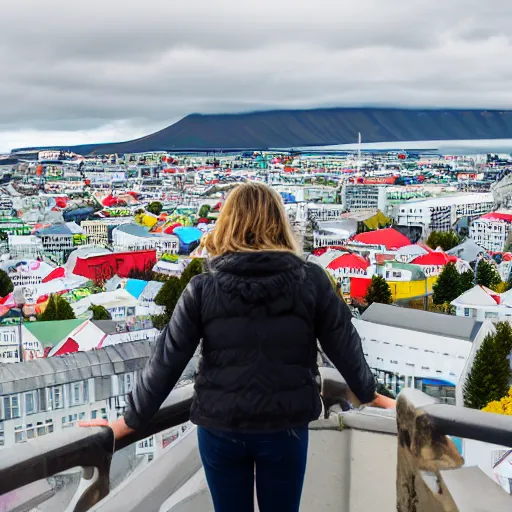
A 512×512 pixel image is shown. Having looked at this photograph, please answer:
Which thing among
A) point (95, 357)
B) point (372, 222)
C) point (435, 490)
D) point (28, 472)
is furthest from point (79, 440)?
point (372, 222)

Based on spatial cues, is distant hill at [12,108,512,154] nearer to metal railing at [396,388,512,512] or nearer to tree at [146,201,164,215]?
tree at [146,201,164,215]

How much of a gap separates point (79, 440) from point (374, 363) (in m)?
5.71

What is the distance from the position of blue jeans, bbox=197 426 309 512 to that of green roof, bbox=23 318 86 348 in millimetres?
5861

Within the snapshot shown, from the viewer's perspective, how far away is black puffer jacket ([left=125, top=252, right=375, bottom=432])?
54 cm

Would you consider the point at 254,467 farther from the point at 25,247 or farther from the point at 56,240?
the point at 56,240

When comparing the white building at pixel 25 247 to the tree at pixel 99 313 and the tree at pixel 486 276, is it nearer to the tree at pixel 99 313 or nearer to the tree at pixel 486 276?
the tree at pixel 99 313

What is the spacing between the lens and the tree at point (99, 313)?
25.9 feet

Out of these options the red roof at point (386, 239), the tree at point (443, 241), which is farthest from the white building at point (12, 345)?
the tree at point (443, 241)

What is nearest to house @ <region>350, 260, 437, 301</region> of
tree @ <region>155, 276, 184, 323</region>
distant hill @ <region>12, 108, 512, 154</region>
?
tree @ <region>155, 276, 184, 323</region>

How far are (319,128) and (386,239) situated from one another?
4410 cm

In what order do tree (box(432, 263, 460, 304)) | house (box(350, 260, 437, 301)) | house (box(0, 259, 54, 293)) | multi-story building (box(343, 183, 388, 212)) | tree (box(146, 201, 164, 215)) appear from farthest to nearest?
tree (box(146, 201, 164, 215)), multi-story building (box(343, 183, 388, 212)), house (box(0, 259, 54, 293)), house (box(350, 260, 437, 301)), tree (box(432, 263, 460, 304))

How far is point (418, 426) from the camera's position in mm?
613

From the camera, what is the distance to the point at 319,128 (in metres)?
56.1

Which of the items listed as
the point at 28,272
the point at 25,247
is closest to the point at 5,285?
the point at 28,272
